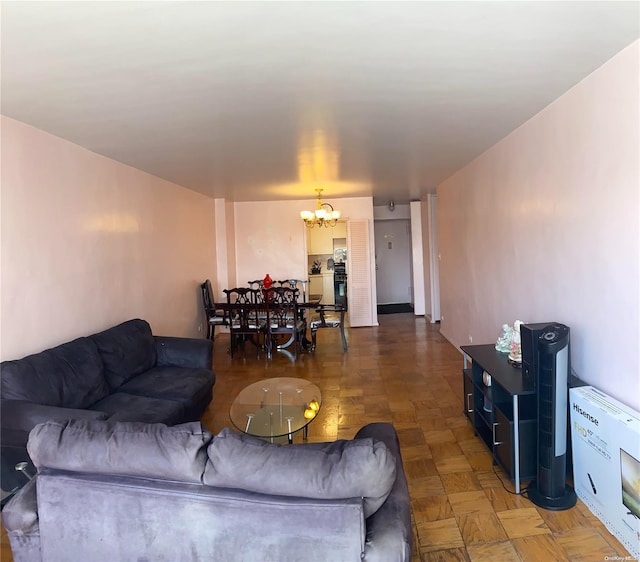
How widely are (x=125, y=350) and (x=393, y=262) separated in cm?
766

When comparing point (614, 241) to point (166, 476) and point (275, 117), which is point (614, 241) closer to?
point (275, 117)

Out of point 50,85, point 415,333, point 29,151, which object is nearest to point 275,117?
point 50,85

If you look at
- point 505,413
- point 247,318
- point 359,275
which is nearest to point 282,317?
point 247,318

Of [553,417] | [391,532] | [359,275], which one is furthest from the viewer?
[359,275]

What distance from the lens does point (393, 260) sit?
10.2m

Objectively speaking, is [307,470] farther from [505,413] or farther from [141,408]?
[141,408]

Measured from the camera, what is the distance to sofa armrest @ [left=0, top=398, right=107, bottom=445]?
7.30 feet

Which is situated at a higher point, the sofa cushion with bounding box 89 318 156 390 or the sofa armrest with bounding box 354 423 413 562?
the sofa cushion with bounding box 89 318 156 390

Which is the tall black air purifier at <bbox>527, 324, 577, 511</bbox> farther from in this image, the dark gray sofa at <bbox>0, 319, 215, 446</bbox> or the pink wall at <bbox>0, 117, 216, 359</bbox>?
the pink wall at <bbox>0, 117, 216, 359</bbox>

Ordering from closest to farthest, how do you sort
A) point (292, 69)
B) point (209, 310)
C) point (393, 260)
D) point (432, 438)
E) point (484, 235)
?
1. point (292, 69)
2. point (432, 438)
3. point (484, 235)
4. point (209, 310)
5. point (393, 260)

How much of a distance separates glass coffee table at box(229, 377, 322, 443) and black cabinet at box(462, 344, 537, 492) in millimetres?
1151

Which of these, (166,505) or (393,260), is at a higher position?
(393,260)

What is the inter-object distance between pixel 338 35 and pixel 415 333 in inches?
219

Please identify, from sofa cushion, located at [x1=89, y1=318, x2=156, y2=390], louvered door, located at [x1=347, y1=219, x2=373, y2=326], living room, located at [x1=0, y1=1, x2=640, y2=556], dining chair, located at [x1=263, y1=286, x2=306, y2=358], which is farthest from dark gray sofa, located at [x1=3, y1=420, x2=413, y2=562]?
louvered door, located at [x1=347, y1=219, x2=373, y2=326]
